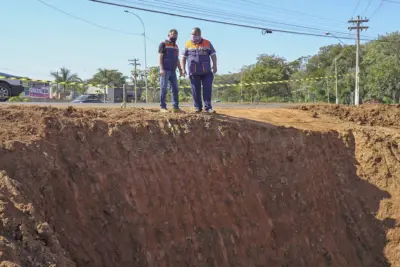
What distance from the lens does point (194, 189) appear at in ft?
25.6

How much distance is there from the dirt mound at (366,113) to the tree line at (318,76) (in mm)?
14489

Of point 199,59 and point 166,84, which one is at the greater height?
point 199,59

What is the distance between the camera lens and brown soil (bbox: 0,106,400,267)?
5.77 meters

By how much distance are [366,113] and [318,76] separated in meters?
41.1

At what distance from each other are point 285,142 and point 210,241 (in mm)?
3041

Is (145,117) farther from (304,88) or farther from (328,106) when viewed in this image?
(304,88)

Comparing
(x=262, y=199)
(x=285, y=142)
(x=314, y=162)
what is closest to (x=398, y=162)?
(x=314, y=162)

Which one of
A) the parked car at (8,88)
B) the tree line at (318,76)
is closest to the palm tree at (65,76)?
the tree line at (318,76)

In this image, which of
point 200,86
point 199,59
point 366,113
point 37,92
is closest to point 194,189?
point 200,86

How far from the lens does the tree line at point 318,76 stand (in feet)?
124

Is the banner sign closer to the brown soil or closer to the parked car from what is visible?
the parked car

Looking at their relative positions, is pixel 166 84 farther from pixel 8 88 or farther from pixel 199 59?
pixel 8 88

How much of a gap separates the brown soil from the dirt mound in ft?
3.70

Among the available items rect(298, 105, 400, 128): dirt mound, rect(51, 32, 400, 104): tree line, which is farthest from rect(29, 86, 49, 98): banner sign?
rect(298, 105, 400, 128): dirt mound
